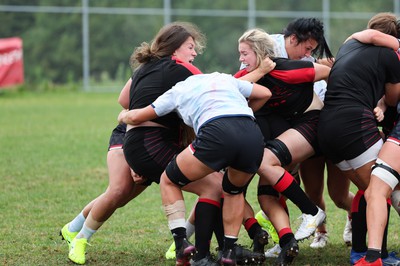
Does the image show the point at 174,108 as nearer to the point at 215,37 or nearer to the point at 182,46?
the point at 182,46

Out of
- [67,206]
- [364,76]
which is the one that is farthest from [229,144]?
[67,206]

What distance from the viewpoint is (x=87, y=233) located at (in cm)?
623

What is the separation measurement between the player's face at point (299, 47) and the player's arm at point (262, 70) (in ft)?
1.63

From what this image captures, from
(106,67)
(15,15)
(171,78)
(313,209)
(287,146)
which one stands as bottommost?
(106,67)

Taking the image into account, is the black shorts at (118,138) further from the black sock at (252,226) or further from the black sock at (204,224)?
the black sock at (252,226)

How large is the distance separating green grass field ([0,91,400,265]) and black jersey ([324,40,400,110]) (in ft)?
4.31

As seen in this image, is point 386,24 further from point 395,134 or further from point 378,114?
point 395,134

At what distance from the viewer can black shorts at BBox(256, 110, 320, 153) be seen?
5.85 m

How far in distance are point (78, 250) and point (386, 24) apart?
2.89 m

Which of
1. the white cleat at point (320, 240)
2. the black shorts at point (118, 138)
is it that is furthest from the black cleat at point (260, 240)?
the black shorts at point (118, 138)

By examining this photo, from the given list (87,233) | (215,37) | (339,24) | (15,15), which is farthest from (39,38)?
(87,233)

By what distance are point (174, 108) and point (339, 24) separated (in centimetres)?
2526

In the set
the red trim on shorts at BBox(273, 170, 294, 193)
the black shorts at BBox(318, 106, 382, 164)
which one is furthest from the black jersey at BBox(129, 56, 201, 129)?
the black shorts at BBox(318, 106, 382, 164)

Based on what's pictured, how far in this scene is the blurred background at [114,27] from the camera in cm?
2639
